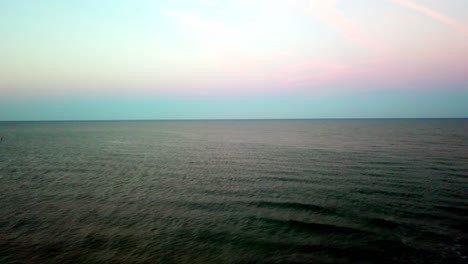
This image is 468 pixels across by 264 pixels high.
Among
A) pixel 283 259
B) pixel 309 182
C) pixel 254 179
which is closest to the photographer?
pixel 283 259

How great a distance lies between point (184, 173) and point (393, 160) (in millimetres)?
38573

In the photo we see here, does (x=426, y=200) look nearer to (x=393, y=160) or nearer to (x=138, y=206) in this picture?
(x=393, y=160)

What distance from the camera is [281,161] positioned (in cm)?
5381

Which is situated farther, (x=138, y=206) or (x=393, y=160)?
(x=393, y=160)

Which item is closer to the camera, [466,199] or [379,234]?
[379,234]

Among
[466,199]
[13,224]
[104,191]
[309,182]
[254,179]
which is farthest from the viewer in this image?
[254,179]

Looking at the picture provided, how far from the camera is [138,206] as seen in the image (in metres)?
28.0

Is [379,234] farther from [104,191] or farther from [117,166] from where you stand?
[117,166]

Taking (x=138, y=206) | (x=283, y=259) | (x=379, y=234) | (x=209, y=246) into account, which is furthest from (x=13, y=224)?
(x=379, y=234)

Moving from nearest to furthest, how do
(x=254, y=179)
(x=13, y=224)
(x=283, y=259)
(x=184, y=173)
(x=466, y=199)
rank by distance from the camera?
(x=283, y=259) → (x=13, y=224) → (x=466, y=199) → (x=254, y=179) → (x=184, y=173)

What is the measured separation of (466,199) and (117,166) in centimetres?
5102

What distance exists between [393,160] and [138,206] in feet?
151

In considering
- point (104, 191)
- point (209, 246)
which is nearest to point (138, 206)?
point (104, 191)

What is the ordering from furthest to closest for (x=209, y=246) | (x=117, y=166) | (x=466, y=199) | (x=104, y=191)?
(x=117, y=166) → (x=104, y=191) → (x=466, y=199) → (x=209, y=246)
